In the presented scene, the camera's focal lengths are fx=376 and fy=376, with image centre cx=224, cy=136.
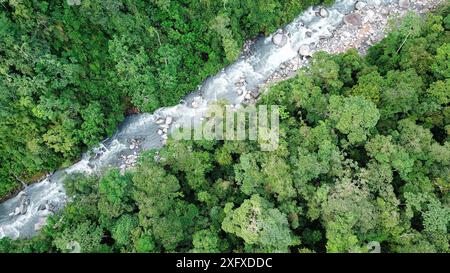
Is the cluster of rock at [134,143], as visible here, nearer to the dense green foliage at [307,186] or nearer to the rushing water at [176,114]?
the rushing water at [176,114]

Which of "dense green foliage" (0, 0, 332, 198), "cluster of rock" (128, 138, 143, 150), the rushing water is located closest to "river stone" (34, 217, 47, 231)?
the rushing water

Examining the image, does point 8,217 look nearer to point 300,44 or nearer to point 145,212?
point 145,212

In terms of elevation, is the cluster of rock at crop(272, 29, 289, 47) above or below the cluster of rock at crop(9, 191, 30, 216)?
above

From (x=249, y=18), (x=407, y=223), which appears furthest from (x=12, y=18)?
(x=407, y=223)

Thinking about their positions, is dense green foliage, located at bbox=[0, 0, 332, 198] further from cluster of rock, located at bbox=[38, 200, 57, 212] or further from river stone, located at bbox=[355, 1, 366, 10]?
river stone, located at bbox=[355, 1, 366, 10]

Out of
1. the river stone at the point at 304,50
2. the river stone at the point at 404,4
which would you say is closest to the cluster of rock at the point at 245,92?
the river stone at the point at 304,50
